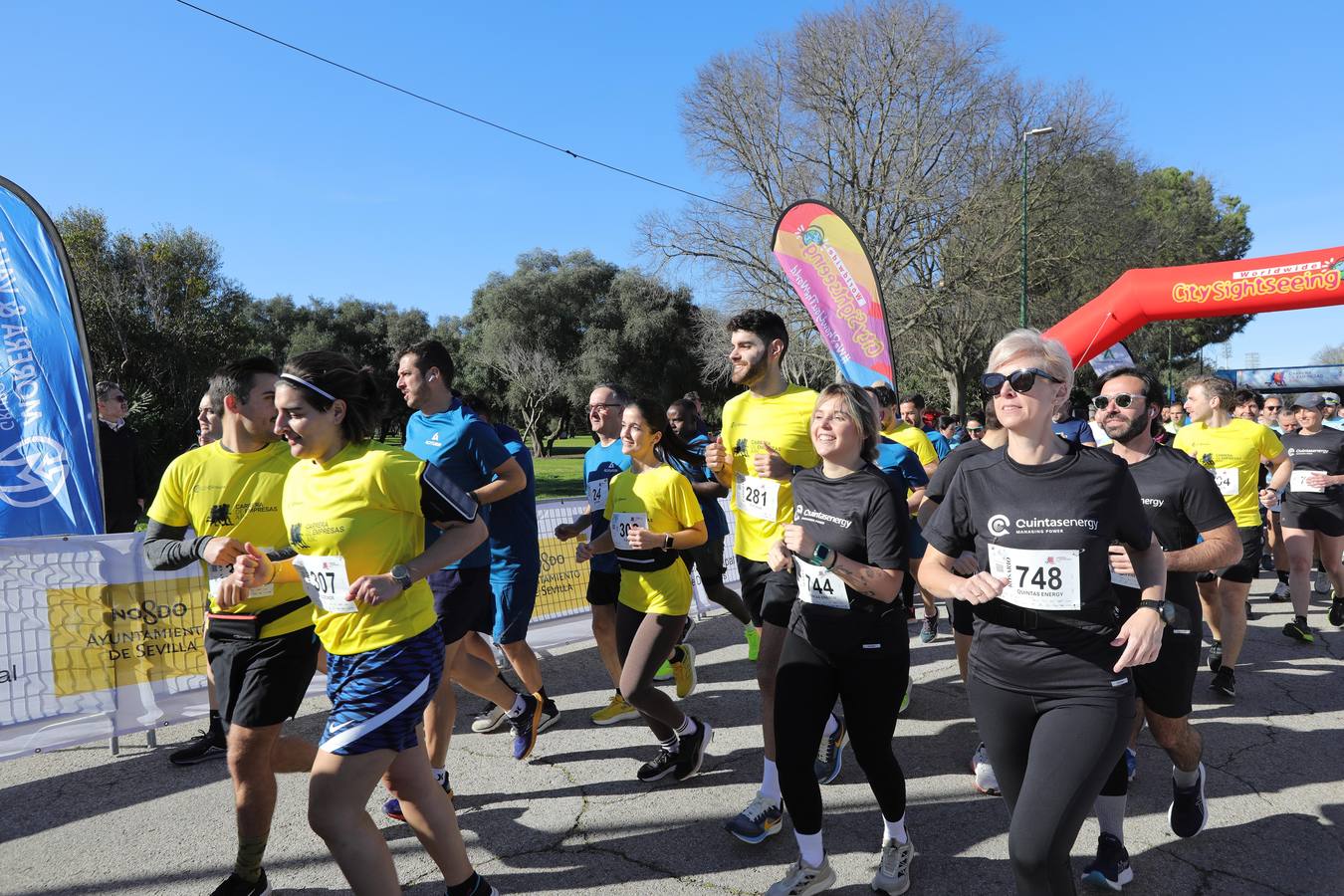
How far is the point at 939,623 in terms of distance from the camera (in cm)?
764

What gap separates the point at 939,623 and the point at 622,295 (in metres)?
33.0

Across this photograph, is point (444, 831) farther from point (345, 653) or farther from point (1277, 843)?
point (1277, 843)

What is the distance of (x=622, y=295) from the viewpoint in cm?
3900

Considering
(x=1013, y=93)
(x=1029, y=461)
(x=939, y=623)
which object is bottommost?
(x=939, y=623)

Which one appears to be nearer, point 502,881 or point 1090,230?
point 502,881

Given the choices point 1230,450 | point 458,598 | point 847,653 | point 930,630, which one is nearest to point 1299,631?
point 1230,450

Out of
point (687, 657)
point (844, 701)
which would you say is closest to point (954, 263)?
point (687, 657)

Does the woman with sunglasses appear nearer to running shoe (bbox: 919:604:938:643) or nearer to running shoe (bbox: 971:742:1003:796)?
running shoe (bbox: 971:742:1003:796)

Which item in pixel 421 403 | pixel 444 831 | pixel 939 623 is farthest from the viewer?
pixel 939 623

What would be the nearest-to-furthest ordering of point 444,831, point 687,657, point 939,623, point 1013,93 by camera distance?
point 444,831 < point 687,657 < point 939,623 < point 1013,93

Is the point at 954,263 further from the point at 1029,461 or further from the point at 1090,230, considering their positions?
the point at 1029,461

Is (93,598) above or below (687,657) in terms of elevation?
above

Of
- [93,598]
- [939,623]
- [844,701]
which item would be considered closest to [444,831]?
[844,701]

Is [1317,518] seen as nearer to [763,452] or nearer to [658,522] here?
[763,452]
